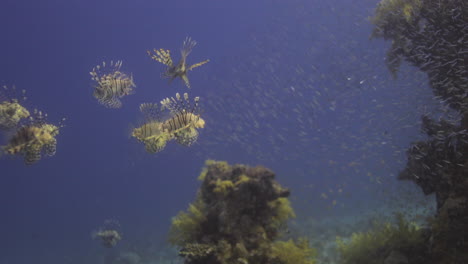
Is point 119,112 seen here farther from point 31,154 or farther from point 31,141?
point 31,141

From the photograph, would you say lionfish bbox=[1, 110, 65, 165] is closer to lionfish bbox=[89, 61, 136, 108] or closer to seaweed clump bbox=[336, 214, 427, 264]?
lionfish bbox=[89, 61, 136, 108]

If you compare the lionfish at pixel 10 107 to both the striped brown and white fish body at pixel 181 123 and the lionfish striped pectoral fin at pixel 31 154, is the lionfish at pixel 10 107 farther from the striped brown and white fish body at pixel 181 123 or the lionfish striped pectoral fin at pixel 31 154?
the striped brown and white fish body at pixel 181 123

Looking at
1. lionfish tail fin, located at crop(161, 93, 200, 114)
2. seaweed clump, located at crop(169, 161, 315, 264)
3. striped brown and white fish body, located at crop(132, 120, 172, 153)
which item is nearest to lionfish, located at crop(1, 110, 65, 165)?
striped brown and white fish body, located at crop(132, 120, 172, 153)

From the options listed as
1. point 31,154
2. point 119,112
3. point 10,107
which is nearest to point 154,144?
point 31,154

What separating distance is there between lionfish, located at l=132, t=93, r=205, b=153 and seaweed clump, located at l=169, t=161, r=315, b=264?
1.01 meters

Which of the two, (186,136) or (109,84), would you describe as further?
(109,84)

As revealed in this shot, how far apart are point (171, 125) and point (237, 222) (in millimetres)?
1886

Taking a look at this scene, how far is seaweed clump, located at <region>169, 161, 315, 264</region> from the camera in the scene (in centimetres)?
479

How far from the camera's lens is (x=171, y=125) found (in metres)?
5.01

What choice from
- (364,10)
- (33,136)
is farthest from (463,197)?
(364,10)

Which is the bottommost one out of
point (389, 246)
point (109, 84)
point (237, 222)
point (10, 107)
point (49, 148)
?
point (389, 246)

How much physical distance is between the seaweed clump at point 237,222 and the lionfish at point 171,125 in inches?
39.8

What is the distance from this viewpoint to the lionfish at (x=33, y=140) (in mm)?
4988

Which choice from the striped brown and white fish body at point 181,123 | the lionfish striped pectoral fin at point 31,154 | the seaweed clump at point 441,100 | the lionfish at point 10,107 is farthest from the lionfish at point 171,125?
the seaweed clump at point 441,100
